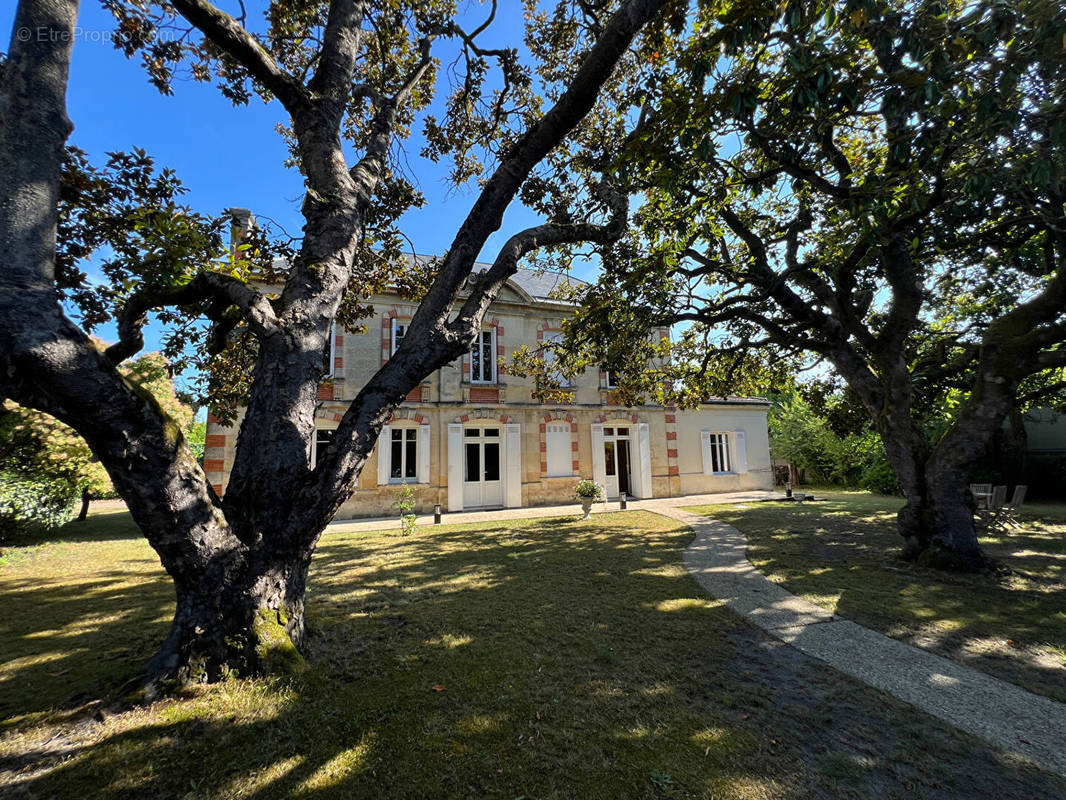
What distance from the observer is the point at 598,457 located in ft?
48.5

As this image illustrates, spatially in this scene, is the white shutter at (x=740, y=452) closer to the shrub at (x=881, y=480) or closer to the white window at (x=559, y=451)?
the shrub at (x=881, y=480)

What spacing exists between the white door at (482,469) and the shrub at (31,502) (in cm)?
872

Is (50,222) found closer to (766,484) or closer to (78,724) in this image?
(78,724)

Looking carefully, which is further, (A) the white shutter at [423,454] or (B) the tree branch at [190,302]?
(A) the white shutter at [423,454]

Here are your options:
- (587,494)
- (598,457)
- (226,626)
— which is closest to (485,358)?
(598,457)

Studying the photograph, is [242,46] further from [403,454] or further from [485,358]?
[485,358]

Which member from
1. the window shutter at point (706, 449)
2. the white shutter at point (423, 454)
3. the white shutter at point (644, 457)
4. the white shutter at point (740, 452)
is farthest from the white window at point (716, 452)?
the white shutter at point (423, 454)

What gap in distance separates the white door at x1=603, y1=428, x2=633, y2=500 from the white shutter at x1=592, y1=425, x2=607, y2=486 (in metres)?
0.52

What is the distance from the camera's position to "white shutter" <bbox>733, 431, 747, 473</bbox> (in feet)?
57.4

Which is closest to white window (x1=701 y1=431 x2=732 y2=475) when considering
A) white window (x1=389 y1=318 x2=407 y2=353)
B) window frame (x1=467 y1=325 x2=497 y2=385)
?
window frame (x1=467 y1=325 x2=497 y2=385)

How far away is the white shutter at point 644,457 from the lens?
1540 centimetres

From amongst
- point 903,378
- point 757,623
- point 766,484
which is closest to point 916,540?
point 903,378

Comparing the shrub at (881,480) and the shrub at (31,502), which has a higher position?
the shrub at (31,502)

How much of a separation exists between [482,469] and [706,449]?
909cm
